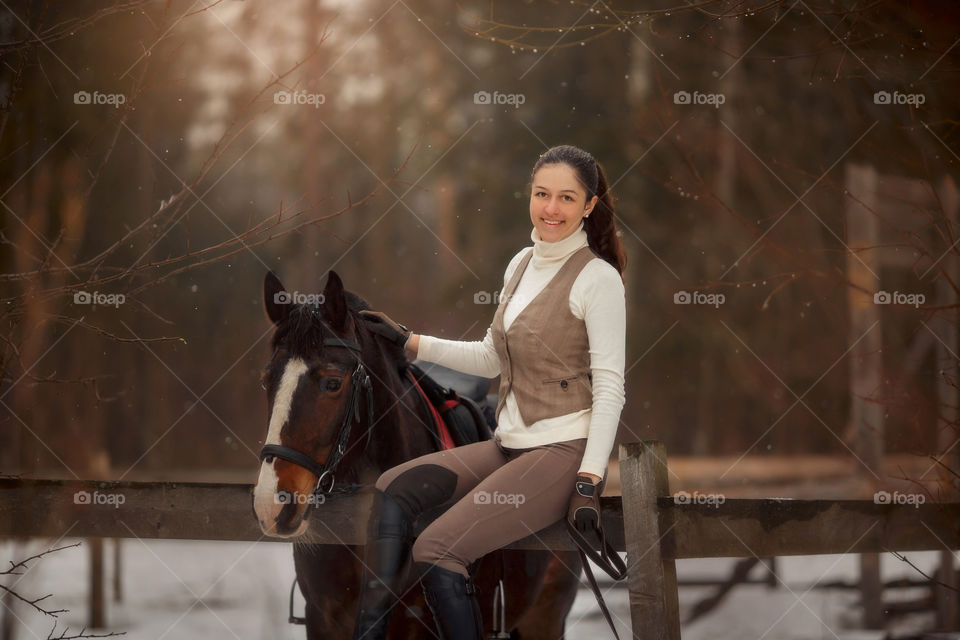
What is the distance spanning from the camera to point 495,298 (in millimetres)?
3104

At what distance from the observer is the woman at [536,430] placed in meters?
2.21

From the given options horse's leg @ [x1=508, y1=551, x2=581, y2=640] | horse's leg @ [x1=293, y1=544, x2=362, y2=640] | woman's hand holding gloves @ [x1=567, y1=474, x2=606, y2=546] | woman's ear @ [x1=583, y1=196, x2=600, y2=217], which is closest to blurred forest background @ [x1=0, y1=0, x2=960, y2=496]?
horse's leg @ [x1=508, y1=551, x2=581, y2=640]

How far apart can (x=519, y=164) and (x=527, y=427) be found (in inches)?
425

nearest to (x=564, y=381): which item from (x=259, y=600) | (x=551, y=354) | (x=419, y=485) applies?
(x=551, y=354)

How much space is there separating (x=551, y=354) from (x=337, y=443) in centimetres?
70

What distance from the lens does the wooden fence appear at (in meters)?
2.33

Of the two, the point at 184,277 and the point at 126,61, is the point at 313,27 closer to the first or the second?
the point at 184,277

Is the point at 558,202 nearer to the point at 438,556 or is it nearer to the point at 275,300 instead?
the point at 275,300

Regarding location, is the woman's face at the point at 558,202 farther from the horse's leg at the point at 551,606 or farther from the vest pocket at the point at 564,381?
the horse's leg at the point at 551,606

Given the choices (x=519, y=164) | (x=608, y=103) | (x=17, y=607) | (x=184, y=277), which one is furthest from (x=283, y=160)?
(x=17, y=607)

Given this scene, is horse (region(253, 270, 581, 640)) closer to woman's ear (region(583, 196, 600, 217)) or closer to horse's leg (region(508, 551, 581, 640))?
woman's ear (region(583, 196, 600, 217))

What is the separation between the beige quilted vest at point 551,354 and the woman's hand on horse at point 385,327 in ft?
1.53

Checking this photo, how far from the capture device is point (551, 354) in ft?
7.77

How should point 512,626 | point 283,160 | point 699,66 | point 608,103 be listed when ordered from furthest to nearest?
point 283,160 < point 608,103 < point 699,66 < point 512,626
